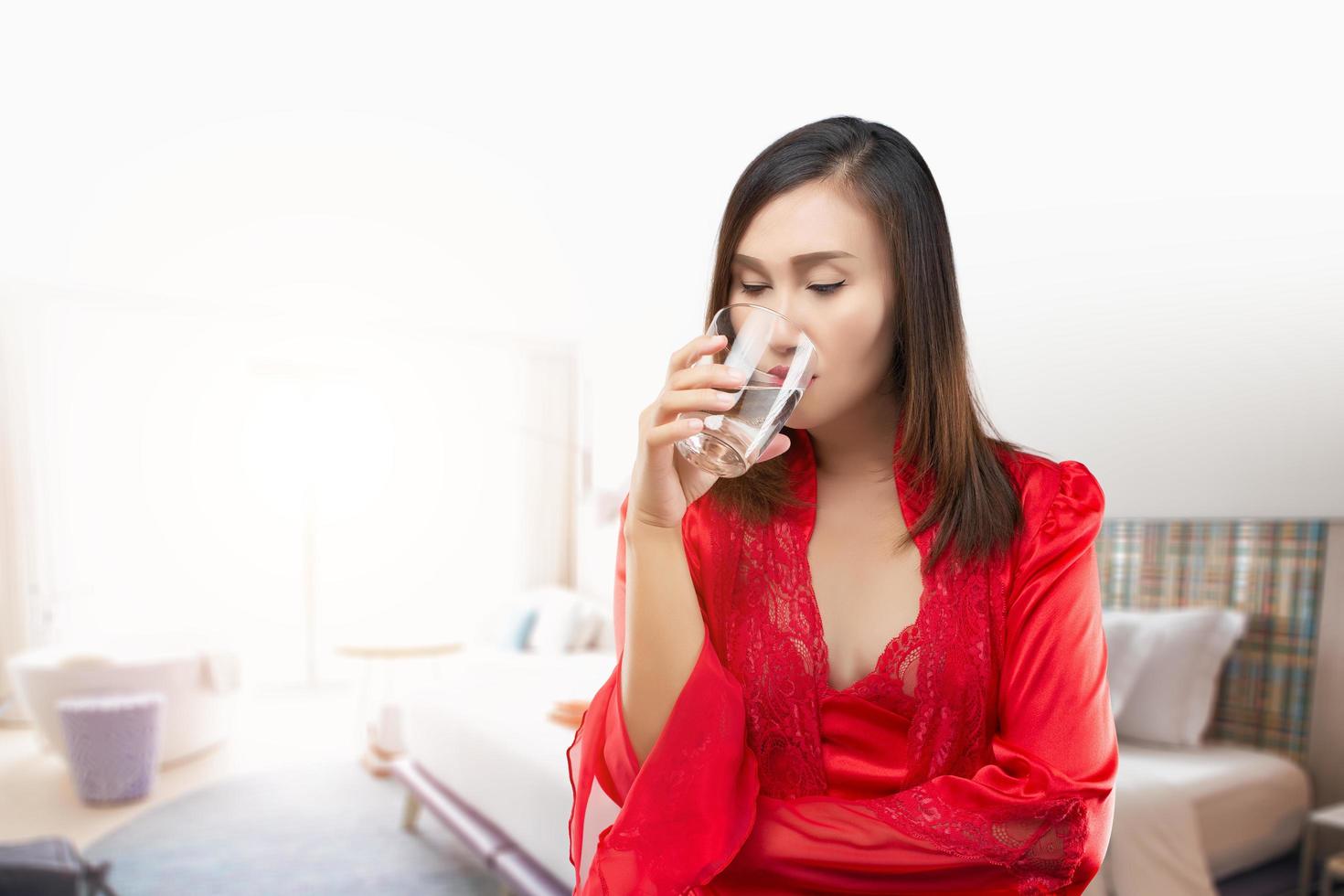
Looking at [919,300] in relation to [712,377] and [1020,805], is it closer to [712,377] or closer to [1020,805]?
[712,377]

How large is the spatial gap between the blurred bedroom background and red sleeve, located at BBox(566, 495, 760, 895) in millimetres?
811

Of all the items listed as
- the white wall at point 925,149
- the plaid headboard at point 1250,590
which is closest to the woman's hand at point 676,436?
the white wall at point 925,149

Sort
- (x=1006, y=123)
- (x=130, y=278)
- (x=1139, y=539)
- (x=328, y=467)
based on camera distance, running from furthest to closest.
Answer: (x=328, y=467)
(x=130, y=278)
(x=1139, y=539)
(x=1006, y=123)

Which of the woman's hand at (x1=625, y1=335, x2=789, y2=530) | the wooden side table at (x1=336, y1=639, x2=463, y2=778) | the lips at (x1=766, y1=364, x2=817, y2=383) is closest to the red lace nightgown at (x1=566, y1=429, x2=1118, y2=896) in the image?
the woman's hand at (x1=625, y1=335, x2=789, y2=530)

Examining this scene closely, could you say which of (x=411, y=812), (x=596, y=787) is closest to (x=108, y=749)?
(x=411, y=812)

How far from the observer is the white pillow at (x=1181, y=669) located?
5.10 feet

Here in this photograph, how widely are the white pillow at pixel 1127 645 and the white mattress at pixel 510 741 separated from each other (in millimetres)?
1255

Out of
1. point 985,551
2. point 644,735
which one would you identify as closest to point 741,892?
point 644,735

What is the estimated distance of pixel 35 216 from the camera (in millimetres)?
3912

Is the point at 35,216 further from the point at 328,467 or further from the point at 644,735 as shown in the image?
the point at 644,735

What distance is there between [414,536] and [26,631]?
2.13 m

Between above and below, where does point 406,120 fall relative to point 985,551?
above

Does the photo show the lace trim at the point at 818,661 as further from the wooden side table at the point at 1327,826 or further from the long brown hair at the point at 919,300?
the wooden side table at the point at 1327,826

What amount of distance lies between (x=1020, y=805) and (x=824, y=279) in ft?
1.53
